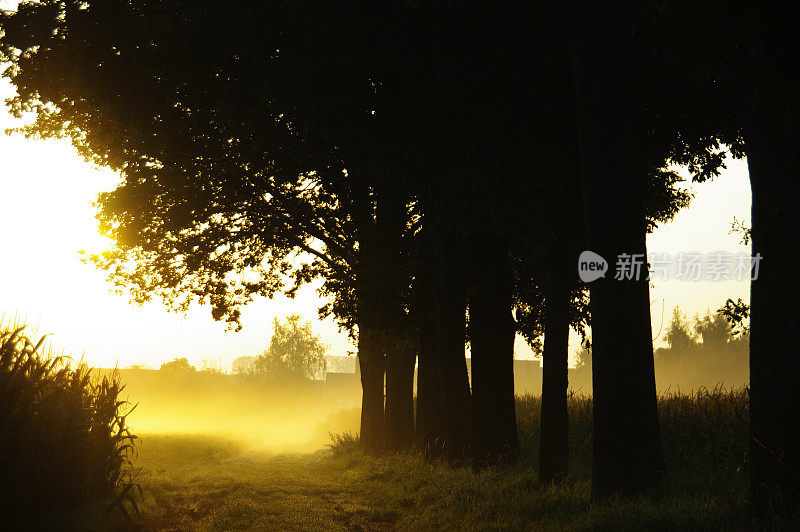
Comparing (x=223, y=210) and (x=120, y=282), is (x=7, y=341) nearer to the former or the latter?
(x=223, y=210)

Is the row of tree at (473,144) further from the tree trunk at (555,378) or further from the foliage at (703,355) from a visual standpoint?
the foliage at (703,355)

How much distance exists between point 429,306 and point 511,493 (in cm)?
835

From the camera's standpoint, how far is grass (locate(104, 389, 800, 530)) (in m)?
7.94

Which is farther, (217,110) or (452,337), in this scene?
(452,337)

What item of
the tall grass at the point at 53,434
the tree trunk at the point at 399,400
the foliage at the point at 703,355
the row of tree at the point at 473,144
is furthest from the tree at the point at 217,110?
the foliage at the point at 703,355

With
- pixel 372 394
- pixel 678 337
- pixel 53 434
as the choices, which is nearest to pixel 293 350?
pixel 678 337

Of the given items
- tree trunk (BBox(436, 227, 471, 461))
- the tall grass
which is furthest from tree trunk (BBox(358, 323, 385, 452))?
the tall grass

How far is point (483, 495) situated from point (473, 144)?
5890mm

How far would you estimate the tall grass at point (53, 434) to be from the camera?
7.76m

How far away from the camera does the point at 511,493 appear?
1047cm

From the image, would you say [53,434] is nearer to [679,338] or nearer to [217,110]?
[217,110]

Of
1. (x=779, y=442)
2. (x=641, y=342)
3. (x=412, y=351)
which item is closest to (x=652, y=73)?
(x=641, y=342)

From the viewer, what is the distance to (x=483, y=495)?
10.4m

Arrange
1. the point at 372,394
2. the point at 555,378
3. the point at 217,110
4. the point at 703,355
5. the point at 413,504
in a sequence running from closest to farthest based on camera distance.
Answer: the point at 413,504 < the point at 555,378 < the point at 217,110 < the point at 372,394 < the point at 703,355
